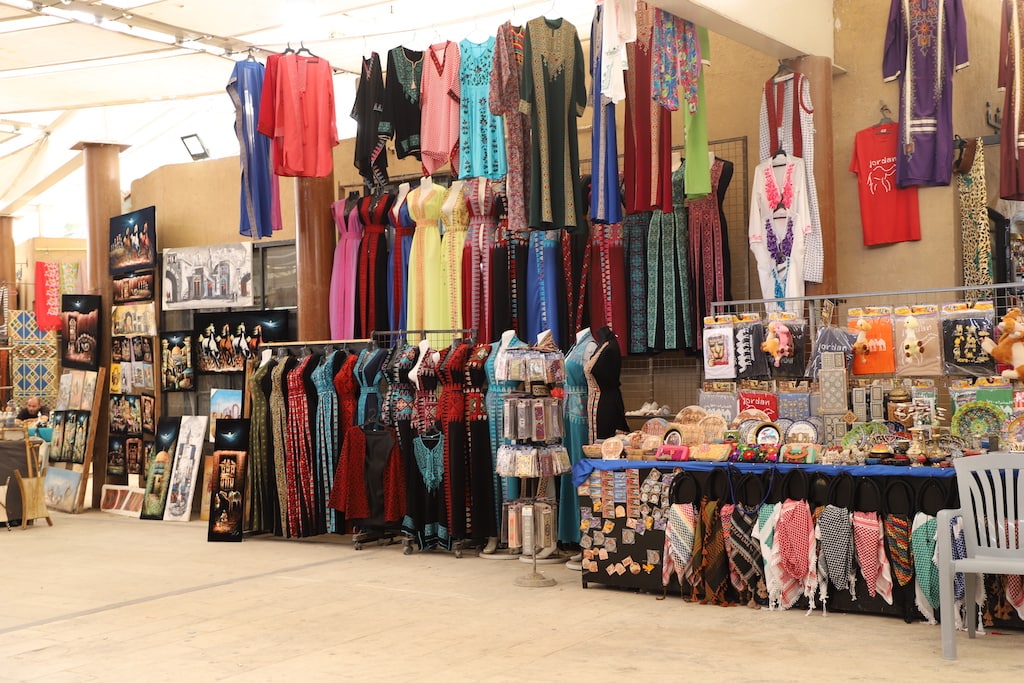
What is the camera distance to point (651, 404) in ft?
25.5

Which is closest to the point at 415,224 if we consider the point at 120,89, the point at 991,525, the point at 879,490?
the point at 120,89

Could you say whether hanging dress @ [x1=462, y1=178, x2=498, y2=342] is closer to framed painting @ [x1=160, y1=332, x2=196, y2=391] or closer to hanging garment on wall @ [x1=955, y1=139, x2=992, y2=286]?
hanging garment on wall @ [x1=955, y1=139, x2=992, y2=286]

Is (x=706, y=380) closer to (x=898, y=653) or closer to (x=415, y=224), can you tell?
(x=898, y=653)

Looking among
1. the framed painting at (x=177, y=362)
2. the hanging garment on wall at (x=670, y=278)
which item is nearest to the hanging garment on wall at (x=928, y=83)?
the hanging garment on wall at (x=670, y=278)

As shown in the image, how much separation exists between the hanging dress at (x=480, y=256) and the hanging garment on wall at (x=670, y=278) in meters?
1.13

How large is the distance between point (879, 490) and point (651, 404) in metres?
2.71

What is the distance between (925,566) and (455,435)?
3.15 m

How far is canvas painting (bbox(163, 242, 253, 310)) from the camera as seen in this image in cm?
1011

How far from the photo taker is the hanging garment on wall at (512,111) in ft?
23.0

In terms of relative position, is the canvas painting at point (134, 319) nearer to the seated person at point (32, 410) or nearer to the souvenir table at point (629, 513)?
the seated person at point (32, 410)

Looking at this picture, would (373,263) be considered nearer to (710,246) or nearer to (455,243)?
(455,243)

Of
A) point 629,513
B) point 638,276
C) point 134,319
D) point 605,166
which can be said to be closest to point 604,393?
point 638,276

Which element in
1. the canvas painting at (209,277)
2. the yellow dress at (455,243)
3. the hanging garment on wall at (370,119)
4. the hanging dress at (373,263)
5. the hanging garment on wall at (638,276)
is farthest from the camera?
the canvas painting at (209,277)

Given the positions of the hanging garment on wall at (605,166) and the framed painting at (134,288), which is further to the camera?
the framed painting at (134,288)
